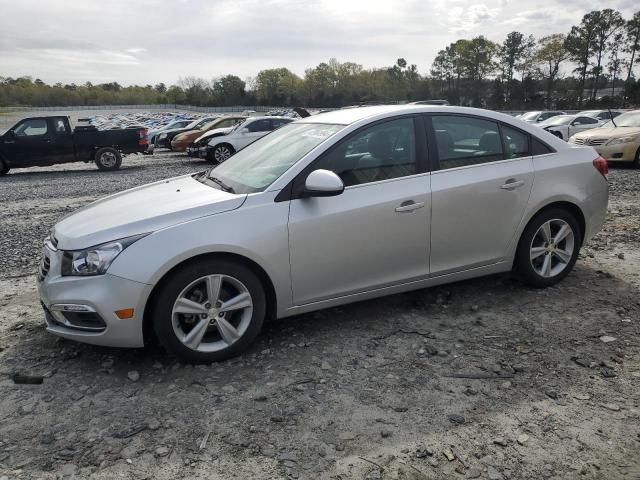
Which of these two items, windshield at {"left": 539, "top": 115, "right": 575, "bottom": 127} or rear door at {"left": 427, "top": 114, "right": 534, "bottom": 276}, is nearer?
rear door at {"left": 427, "top": 114, "right": 534, "bottom": 276}

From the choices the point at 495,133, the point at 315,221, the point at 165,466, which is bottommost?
the point at 165,466

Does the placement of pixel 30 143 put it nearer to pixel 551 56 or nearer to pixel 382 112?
pixel 382 112

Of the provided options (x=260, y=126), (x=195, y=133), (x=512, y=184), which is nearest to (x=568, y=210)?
(x=512, y=184)

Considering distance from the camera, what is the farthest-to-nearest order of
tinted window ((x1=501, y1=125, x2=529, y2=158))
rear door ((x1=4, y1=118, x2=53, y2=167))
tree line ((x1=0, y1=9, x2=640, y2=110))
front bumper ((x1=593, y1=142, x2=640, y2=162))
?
tree line ((x1=0, y1=9, x2=640, y2=110)), rear door ((x1=4, y1=118, x2=53, y2=167)), front bumper ((x1=593, y1=142, x2=640, y2=162)), tinted window ((x1=501, y1=125, x2=529, y2=158))

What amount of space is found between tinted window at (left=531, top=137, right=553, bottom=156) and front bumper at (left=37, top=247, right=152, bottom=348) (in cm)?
333

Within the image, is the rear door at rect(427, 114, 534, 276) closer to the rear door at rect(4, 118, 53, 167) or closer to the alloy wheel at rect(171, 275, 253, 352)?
the alloy wheel at rect(171, 275, 253, 352)

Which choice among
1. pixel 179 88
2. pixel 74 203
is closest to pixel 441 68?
pixel 179 88

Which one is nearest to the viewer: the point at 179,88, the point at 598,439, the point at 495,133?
the point at 598,439

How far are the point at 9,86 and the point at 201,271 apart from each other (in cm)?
14487

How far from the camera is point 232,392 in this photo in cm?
316

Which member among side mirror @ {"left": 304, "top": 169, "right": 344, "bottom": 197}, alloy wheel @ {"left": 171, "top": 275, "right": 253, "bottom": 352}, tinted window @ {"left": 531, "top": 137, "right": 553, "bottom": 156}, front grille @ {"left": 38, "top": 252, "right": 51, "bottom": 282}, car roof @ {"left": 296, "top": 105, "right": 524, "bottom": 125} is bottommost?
alloy wheel @ {"left": 171, "top": 275, "right": 253, "bottom": 352}

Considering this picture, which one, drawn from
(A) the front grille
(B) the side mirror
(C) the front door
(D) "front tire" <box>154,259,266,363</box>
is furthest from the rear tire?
(B) the side mirror

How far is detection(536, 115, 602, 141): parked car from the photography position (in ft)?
67.5

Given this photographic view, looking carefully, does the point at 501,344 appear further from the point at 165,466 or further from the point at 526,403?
the point at 165,466
